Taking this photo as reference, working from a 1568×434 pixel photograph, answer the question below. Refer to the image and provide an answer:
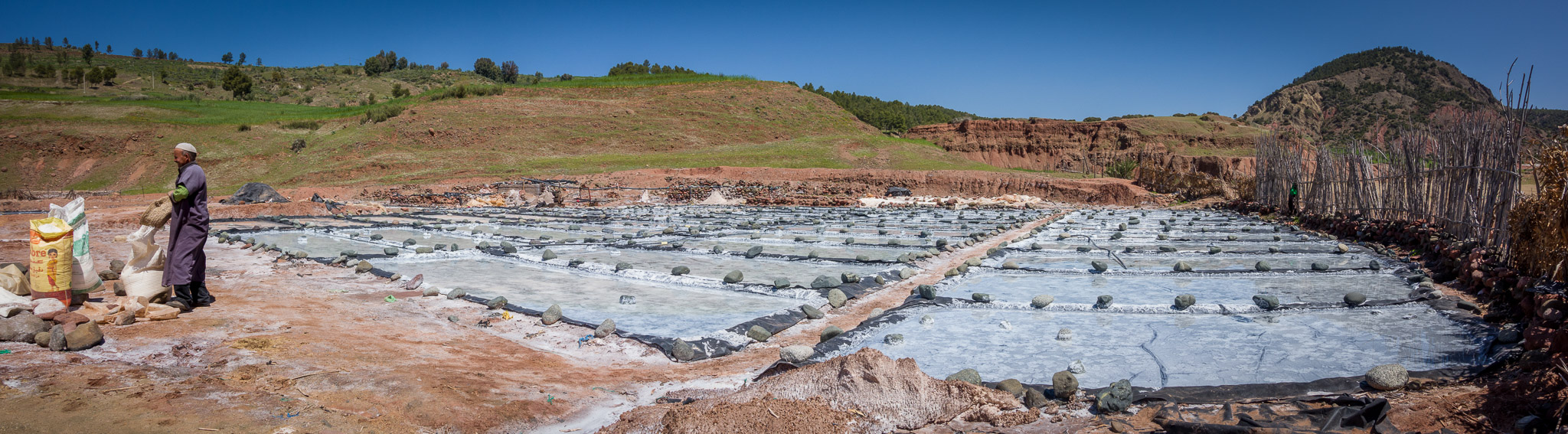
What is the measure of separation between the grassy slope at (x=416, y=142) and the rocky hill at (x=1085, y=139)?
8382 mm

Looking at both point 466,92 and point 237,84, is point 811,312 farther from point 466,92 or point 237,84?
point 237,84

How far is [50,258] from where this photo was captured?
4.32 meters

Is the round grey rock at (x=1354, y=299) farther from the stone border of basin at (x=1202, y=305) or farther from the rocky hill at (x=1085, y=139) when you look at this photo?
the rocky hill at (x=1085, y=139)

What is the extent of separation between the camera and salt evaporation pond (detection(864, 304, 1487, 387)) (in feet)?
11.2

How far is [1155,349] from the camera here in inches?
152

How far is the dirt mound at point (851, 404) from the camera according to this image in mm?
2709

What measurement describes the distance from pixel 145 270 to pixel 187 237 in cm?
29

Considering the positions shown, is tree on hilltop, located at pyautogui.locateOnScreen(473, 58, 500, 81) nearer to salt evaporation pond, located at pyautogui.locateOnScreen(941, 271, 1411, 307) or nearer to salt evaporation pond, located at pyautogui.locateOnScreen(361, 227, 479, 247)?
salt evaporation pond, located at pyautogui.locateOnScreen(361, 227, 479, 247)

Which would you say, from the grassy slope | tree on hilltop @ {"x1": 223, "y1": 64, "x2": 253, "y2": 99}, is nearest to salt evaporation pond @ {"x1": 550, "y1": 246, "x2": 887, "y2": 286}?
the grassy slope

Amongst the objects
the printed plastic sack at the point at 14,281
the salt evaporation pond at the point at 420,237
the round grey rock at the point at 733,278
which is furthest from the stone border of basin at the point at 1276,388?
the salt evaporation pond at the point at 420,237

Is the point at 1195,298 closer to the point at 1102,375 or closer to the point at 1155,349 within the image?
the point at 1155,349

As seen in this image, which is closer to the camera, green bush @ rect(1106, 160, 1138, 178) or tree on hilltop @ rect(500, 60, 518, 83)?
green bush @ rect(1106, 160, 1138, 178)

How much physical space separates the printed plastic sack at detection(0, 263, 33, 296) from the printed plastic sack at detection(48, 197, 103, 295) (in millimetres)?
216

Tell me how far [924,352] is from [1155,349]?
3.93ft
